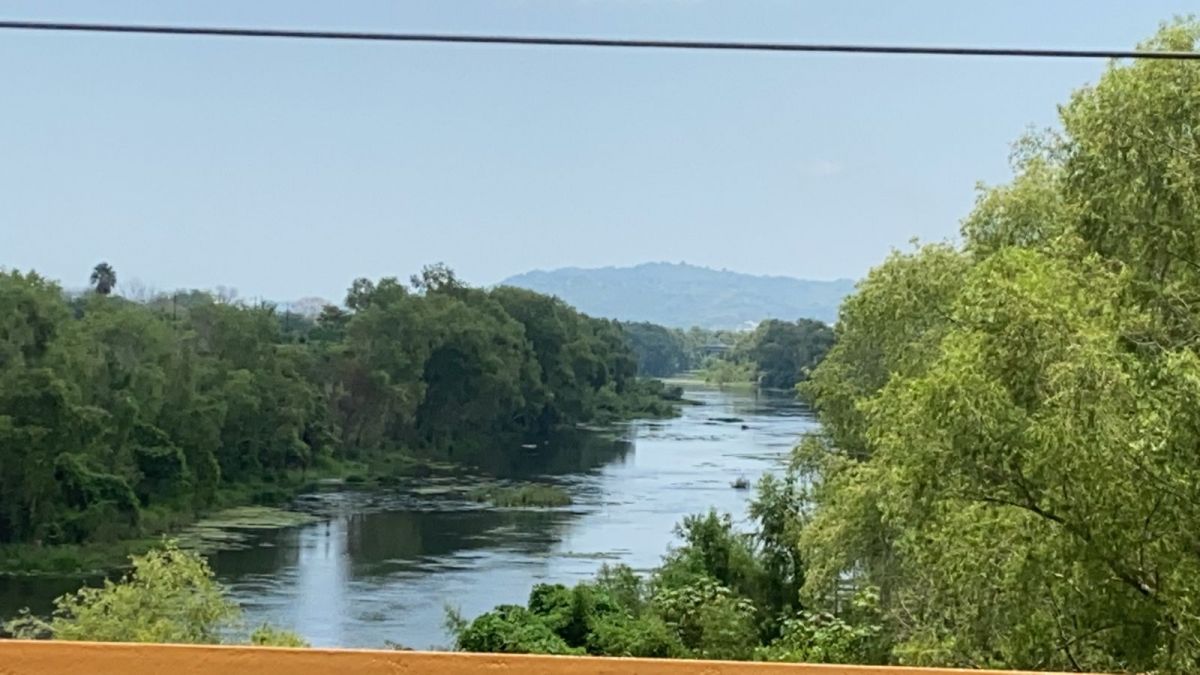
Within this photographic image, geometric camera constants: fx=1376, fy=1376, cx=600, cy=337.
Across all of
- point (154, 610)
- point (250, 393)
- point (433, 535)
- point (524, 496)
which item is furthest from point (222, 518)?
point (154, 610)

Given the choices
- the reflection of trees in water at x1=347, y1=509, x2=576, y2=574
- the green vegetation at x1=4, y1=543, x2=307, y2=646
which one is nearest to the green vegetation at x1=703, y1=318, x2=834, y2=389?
the reflection of trees in water at x1=347, y1=509, x2=576, y2=574

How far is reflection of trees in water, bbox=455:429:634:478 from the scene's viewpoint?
2341 cm

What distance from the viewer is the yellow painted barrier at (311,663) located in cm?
185

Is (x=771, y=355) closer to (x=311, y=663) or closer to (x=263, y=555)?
(x=263, y=555)

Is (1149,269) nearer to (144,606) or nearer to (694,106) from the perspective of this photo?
(144,606)

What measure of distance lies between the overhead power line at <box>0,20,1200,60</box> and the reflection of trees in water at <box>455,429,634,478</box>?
2089 centimetres

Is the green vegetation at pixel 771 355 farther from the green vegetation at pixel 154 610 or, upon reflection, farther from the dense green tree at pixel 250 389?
the green vegetation at pixel 154 610

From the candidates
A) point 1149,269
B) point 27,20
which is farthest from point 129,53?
point 27,20

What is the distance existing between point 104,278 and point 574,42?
22461mm

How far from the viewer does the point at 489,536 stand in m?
20.7

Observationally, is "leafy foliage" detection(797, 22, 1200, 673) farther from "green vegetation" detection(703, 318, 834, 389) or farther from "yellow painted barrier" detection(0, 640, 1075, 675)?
"green vegetation" detection(703, 318, 834, 389)

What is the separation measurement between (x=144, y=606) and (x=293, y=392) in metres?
7.00

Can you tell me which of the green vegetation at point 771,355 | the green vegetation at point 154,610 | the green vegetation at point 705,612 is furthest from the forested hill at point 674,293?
the green vegetation at point 154,610

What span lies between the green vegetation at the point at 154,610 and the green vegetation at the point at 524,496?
7.86 m
